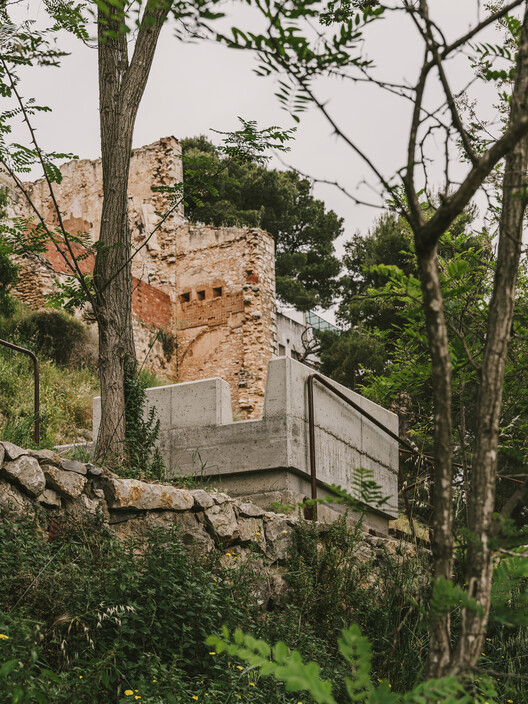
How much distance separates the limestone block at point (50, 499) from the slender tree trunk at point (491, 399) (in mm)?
3245

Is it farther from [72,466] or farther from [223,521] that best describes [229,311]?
[72,466]

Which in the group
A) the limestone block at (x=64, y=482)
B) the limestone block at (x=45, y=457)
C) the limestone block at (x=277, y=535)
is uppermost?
the limestone block at (x=45, y=457)

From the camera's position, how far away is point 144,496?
5148mm

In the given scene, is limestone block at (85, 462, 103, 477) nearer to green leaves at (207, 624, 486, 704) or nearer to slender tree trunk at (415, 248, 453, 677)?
green leaves at (207, 624, 486, 704)

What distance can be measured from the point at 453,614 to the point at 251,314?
42.4 feet

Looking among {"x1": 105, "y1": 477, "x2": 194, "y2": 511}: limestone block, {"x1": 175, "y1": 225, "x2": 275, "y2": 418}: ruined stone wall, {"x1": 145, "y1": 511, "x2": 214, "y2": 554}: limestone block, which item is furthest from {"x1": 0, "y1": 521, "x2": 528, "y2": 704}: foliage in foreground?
{"x1": 175, "y1": 225, "x2": 275, "y2": 418}: ruined stone wall

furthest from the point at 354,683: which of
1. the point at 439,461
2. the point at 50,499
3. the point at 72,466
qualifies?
the point at 72,466

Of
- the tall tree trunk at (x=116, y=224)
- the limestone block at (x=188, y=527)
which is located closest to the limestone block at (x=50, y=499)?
the limestone block at (x=188, y=527)

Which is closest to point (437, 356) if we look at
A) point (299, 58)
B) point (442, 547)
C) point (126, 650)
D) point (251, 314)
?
point (442, 547)

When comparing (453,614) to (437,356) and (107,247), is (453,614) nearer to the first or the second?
(107,247)

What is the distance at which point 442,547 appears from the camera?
1778mm

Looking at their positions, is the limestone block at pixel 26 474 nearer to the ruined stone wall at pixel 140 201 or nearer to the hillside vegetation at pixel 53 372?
the hillside vegetation at pixel 53 372

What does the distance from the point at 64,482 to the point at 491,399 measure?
340 centimetres

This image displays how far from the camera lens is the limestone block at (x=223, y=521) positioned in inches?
214
